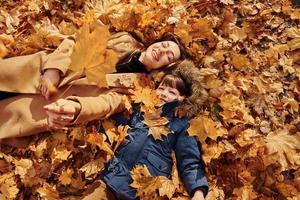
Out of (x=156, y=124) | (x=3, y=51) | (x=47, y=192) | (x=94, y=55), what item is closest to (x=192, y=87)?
(x=156, y=124)

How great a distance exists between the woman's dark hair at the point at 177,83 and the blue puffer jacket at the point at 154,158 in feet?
0.37

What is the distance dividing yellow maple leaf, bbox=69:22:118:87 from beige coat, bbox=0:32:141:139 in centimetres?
23

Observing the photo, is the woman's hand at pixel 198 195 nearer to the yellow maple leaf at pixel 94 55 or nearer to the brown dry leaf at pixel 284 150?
the brown dry leaf at pixel 284 150

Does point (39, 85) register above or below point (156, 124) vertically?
above

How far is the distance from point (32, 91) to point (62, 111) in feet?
1.87

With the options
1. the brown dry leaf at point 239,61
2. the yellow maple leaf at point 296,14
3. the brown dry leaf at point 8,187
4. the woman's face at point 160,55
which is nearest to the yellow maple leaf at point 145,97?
the woman's face at point 160,55

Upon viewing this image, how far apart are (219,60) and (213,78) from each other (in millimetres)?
152

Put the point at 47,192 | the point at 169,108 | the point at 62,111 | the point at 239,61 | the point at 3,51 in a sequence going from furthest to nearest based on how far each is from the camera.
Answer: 1. the point at 239,61
2. the point at 3,51
3. the point at 169,108
4. the point at 47,192
5. the point at 62,111

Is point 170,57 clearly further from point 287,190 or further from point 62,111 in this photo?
point 287,190

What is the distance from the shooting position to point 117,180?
7.66 ft

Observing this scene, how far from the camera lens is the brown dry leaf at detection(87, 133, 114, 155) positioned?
2406 millimetres

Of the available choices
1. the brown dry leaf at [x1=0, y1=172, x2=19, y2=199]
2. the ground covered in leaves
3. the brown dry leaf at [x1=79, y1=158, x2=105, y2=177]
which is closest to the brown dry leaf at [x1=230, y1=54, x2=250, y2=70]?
the ground covered in leaves

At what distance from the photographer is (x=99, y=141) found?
2.43 metres

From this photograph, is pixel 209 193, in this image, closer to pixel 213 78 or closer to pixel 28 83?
pixel 213 78
